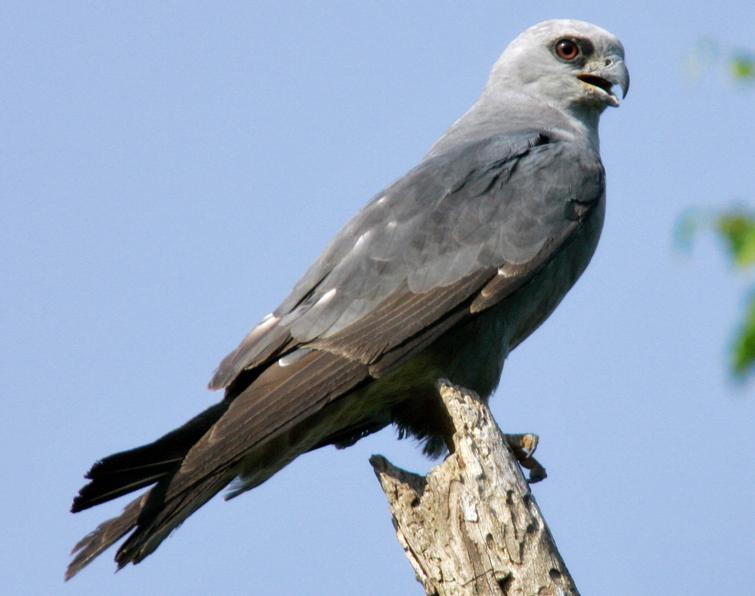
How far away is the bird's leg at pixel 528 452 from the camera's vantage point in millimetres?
5242

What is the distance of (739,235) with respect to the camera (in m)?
2.18

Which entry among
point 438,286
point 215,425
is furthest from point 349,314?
point 215,425

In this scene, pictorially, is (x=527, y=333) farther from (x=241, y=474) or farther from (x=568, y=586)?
(x=568, y=586)

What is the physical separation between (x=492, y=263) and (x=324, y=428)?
3.73 ft

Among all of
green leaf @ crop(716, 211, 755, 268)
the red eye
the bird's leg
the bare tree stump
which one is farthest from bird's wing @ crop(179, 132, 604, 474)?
green leaf @ crop(716, 211, 755, 268)

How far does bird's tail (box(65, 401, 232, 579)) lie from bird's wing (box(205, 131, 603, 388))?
378 mm

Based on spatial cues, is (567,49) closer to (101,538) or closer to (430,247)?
(430,247)

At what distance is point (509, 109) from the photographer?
7.04 metres

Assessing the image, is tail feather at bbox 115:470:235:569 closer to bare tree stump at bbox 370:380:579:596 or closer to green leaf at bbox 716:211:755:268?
bare tree stump at bbox 370:380:579:596

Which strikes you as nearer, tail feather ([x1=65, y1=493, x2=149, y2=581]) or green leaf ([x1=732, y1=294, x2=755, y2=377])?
green leaf ([x1=732, y1=294, x2=755, y2=377])

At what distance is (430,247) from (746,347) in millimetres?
3615

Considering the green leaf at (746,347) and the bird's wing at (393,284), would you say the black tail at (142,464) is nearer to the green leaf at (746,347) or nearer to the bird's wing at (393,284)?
the bird's wing at (393,284)

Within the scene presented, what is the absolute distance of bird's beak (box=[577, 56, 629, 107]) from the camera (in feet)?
22.8

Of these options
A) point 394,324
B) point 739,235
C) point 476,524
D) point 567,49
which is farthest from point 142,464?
point 567,49
